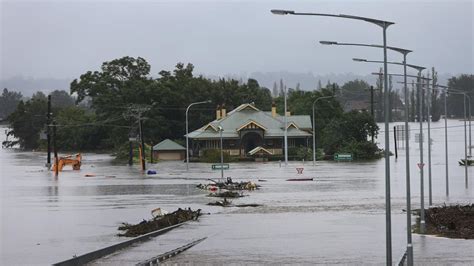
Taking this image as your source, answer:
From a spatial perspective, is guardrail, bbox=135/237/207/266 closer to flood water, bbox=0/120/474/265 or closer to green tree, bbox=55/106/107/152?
flood water, bbox=0/120/474/265

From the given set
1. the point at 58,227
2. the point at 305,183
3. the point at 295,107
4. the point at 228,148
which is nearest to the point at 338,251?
the point at 58,227

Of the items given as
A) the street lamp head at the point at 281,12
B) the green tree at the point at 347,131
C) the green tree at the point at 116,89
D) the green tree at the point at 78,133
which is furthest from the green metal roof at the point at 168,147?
the street lamp head at the point at 281,12

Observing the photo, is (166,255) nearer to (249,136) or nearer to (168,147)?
(249,136)

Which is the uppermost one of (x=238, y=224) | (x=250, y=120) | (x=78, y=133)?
(x=250, y=120)

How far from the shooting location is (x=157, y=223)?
1145 inches

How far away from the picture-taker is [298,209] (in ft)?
119

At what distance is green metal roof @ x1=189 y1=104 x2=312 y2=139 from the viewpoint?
111 meters

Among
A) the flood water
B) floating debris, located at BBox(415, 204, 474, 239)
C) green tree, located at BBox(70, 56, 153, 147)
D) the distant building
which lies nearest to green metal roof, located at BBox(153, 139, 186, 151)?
the distant building

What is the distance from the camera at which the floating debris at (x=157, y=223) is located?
2747 centimetres

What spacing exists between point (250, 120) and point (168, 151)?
13.3 m

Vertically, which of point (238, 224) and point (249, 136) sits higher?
point (249, 136)

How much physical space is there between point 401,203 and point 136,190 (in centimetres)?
1909

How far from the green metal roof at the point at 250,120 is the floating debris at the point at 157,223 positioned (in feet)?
254

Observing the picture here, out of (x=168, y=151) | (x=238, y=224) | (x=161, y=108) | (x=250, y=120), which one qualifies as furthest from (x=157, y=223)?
(x=161, y=108)
